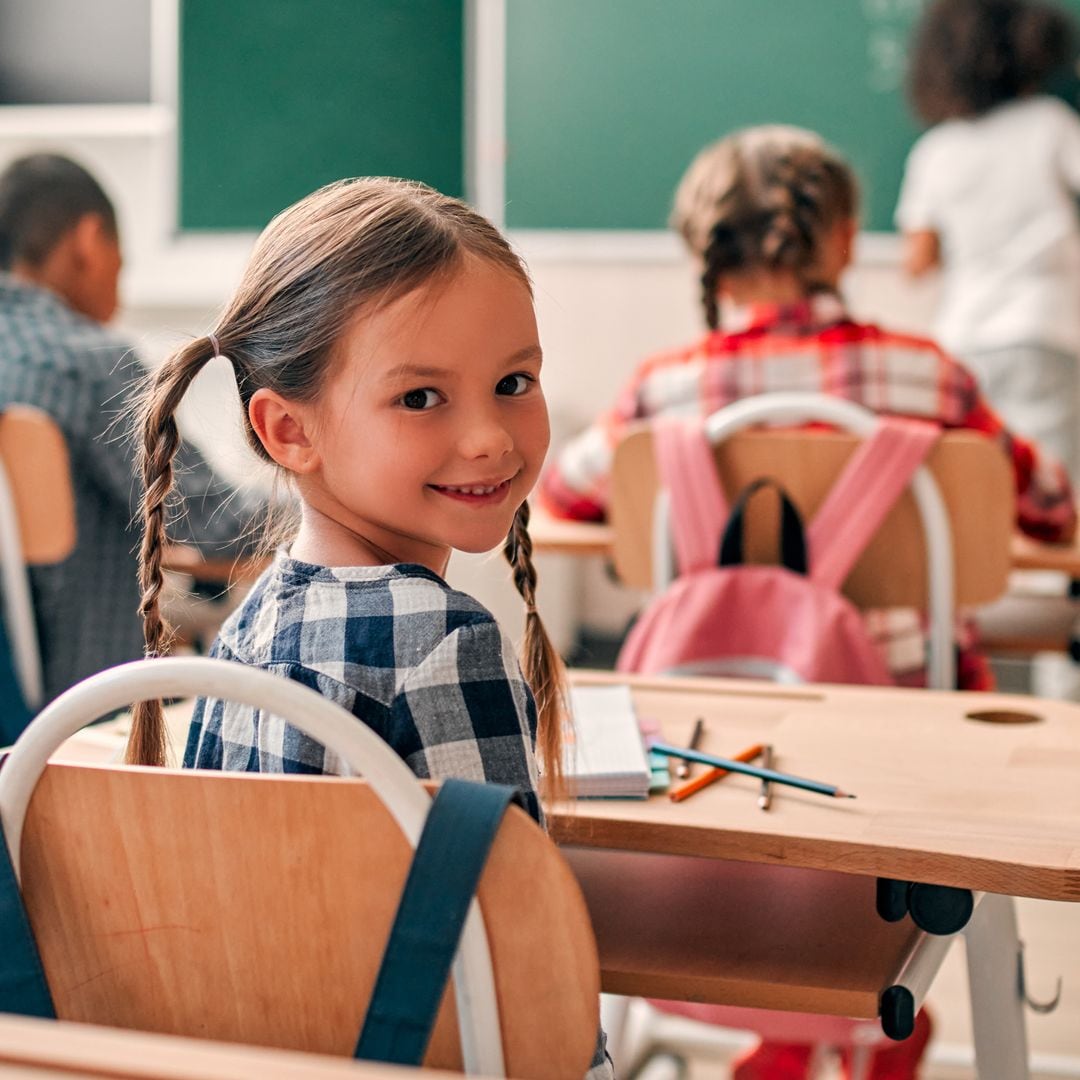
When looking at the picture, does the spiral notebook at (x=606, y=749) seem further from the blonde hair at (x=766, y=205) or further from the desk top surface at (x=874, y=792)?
the blonde hair at (x=766, y=205)

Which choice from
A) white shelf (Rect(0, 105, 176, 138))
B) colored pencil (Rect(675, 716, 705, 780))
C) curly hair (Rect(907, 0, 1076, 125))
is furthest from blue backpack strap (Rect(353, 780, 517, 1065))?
white shelf (Rect(0, 105, 176, 138))

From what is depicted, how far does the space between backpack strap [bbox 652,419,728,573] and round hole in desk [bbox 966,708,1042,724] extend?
58cm

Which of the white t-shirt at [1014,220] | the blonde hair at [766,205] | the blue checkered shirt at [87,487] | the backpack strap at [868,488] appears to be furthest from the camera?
the white t-shirt at [1014,220]

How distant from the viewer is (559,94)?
4504 millimetres

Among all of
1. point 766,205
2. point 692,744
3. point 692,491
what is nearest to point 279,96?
point 766,205

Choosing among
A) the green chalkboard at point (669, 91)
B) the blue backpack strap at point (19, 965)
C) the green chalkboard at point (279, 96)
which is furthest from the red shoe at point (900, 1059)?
the green chalkboard at point (669, 91)

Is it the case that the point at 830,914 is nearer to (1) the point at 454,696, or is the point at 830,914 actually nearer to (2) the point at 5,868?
(1) the point at 454,696

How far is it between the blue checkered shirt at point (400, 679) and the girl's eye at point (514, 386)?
0.14 meters

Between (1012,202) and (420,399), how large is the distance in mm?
3312

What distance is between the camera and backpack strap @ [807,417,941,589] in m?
1.88

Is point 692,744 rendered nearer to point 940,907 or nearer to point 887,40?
point 940,907

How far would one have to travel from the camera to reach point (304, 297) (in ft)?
3.53

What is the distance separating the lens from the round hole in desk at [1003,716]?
4.53 feet

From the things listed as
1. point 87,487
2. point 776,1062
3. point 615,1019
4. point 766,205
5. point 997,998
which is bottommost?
point 776,1062
